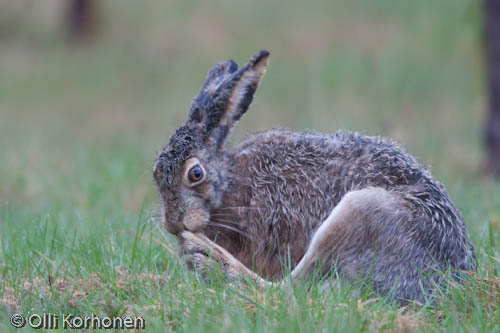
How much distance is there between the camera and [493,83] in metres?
11.6

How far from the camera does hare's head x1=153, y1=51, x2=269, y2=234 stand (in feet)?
15.3

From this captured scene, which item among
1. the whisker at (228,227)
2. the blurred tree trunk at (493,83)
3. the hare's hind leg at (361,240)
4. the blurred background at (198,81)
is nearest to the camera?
the hare's hind leg at (361,240)

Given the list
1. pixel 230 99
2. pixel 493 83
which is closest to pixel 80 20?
pixel 493 83

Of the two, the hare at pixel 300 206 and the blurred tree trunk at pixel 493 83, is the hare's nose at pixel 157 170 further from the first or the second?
the blurred tree trunk at pixel 493 83

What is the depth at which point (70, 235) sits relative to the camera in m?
5.63

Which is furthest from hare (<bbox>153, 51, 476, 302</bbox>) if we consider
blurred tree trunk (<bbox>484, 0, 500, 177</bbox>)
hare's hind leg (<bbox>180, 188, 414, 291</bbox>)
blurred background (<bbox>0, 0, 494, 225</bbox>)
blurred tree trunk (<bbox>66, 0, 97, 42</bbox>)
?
blurred tree trunk (<bbox>66, 0, 97, 42</bbox>)

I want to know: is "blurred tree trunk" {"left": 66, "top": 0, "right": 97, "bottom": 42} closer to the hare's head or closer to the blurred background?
the blurred background

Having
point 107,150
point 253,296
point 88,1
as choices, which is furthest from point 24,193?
point 88,1

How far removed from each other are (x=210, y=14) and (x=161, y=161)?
72.4 ft

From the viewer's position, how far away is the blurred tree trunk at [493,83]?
11078mm

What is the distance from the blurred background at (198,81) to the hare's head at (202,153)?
10.8 ft

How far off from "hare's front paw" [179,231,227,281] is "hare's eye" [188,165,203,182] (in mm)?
375

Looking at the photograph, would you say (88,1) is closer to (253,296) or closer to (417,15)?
(417,15)

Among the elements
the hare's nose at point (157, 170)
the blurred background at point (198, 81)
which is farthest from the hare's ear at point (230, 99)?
the blurred background at point (198, 81)
